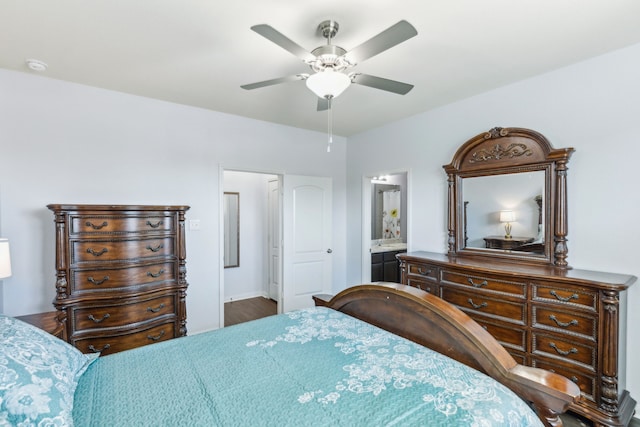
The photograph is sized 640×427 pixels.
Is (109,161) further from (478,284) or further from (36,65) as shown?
(478,284)

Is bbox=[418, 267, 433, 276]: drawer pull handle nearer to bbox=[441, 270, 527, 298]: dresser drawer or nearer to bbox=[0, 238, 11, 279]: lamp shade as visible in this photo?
bbox=[441, 270, 527, 298]: dresser drawer

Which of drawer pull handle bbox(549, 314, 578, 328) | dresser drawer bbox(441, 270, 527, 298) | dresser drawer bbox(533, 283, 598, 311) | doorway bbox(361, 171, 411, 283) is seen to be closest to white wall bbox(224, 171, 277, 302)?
doorway bbox(361, 171, 411, 283)

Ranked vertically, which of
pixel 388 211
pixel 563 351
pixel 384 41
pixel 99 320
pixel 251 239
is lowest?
pixel 563 351

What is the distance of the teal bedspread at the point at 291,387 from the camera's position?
969 millimetres

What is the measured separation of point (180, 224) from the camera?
265 centimetres

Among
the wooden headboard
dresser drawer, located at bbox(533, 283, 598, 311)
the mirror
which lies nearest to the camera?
the wooden headboard

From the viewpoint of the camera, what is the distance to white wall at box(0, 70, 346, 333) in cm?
253

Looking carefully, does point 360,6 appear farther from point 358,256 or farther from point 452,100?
point 358,256

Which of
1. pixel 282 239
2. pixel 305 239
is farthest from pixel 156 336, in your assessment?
pixel 305 239

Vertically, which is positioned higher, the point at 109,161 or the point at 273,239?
the point at 109,161

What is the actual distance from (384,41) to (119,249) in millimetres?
2404

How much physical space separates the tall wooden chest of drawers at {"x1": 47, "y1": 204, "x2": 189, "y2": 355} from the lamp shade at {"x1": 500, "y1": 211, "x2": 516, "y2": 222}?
9.55ft

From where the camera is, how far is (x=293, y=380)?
119 cm

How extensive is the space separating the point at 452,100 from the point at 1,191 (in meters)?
4.15
